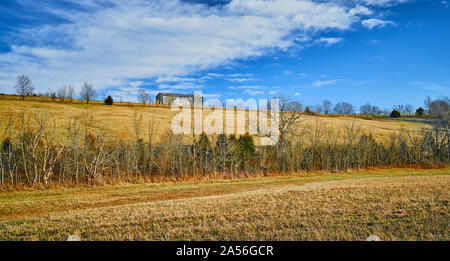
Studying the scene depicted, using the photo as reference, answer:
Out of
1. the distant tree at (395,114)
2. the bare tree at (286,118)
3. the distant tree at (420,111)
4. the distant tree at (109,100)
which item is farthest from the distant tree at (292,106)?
the distant tree at (420,111)

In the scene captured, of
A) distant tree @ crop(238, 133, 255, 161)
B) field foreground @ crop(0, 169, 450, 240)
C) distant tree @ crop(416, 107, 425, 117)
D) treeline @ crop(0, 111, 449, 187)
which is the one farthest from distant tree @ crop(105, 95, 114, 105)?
distant tree @ crop(416, 107, 425, 117)

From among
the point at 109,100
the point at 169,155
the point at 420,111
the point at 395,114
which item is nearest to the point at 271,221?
the point at 169,155

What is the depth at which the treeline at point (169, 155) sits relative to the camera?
23.0 meters

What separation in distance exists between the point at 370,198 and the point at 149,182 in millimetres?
19954

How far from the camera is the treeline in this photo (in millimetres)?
23031

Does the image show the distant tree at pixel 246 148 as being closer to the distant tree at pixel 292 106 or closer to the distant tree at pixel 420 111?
the distant tree at pixel 292 106

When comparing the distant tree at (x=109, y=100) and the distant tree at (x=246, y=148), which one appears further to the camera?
the distant tree at (x=109, y=100)

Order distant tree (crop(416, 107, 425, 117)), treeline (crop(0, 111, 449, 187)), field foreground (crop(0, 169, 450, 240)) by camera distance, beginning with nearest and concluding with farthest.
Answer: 1. field foreground (crop(0, 169, 450, 240))
2. treeline (crop(0, 111, 449, 187))
3. distant tree (crop(416, 107, 425, 117))

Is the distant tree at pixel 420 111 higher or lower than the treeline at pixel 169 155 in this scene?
higher

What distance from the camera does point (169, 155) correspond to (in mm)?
30000

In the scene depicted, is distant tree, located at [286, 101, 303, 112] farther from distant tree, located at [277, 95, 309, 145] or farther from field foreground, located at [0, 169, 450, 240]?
field foreground, located at [0, 169, 450, 240]
